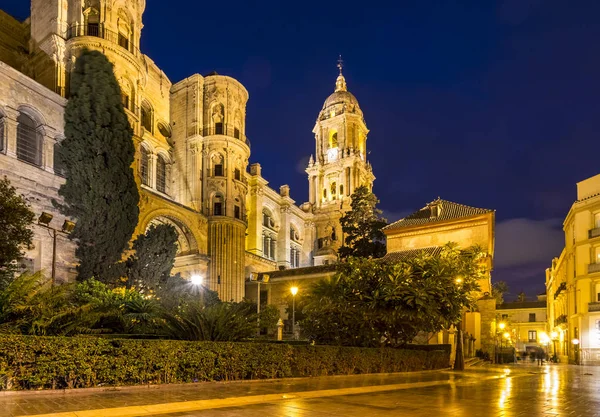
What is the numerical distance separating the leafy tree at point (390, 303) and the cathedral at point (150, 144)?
1182 cm

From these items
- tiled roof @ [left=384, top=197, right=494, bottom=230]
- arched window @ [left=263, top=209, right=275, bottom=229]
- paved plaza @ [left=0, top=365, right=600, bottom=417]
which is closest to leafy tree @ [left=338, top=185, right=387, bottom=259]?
tiled roof @ [left=384, top=197, right=494, bottom=230]

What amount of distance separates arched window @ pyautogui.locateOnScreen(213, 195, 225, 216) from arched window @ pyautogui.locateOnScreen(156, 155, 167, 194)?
4723 mm

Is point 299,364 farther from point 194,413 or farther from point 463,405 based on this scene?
point 194,413

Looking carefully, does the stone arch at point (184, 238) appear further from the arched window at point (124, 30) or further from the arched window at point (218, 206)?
the arched window at point (124, 30)

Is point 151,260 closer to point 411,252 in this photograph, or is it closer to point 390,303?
point 390,303

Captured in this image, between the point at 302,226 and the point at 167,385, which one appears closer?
the point at 167,385

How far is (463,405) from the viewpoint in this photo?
35.0 ft

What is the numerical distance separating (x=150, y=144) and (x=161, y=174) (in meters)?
3.31

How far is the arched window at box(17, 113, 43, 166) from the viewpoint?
1143 inches

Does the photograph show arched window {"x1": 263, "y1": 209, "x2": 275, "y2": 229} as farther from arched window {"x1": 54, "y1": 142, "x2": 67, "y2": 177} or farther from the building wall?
the building wall

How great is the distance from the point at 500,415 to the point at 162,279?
1000 inches

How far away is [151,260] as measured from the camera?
30734 millimetres

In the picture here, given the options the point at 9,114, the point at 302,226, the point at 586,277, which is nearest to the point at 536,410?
the point at 9,114

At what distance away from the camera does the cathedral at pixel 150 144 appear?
1140 inches
